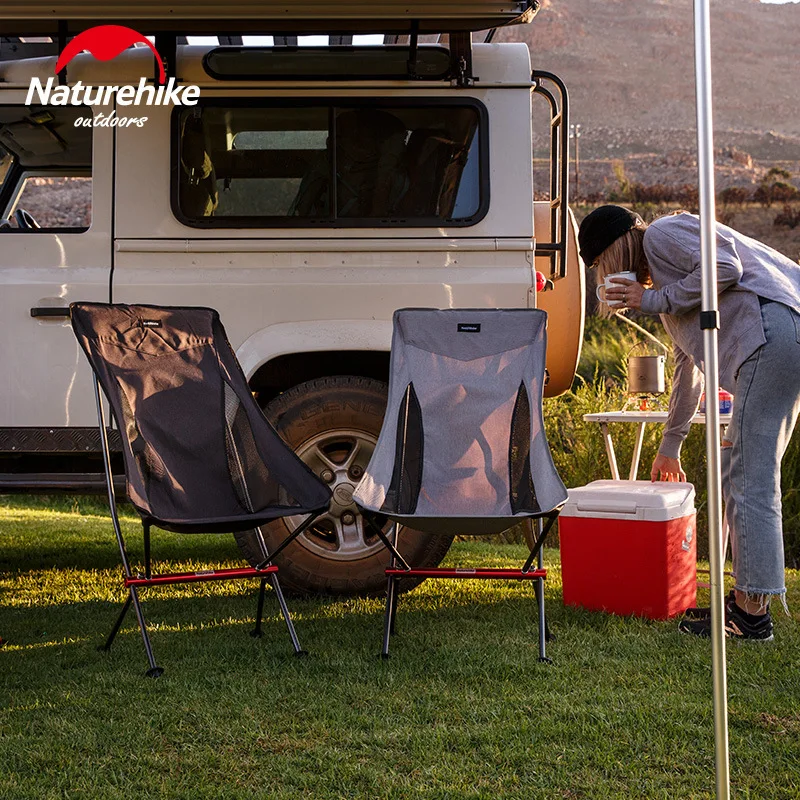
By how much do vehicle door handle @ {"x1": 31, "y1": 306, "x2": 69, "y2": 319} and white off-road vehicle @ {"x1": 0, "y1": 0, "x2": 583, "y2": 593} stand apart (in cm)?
1

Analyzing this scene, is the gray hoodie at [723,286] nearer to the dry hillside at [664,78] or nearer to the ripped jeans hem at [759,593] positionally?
the ripped jeans hem at [759,593]

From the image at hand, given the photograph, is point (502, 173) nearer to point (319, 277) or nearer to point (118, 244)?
point (319, 277)

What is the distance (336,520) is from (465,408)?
770 millimetres

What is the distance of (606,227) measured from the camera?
379 centimetres

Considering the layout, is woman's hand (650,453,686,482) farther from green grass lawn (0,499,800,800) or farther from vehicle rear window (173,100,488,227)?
vehicle rear window (173,100,488,227)

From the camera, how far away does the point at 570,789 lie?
7.52 feet

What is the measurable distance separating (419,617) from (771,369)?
5.23ft

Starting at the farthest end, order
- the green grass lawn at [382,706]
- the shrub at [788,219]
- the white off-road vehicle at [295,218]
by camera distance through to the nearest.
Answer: the shrub at [788,219], the white off-road vehicle at [295,218], the green grass lawn at [382,706]

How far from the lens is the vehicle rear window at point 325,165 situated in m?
4.23

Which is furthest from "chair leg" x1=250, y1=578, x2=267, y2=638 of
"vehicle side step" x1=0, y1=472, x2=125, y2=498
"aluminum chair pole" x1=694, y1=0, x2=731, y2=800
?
"aluminum chair pole" x1=694, y1=0, x2=731, y2=800

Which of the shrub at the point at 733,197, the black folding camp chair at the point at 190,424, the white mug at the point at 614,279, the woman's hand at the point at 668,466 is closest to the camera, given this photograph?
the black folding camp chair at the point at 190,424

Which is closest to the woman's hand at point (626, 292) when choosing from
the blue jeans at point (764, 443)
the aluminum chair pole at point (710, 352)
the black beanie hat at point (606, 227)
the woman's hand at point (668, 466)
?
the black beanie hat at point (606, 227)

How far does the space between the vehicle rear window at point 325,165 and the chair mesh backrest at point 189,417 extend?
61cm

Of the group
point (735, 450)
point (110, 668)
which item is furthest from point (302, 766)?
point (735, 450)
